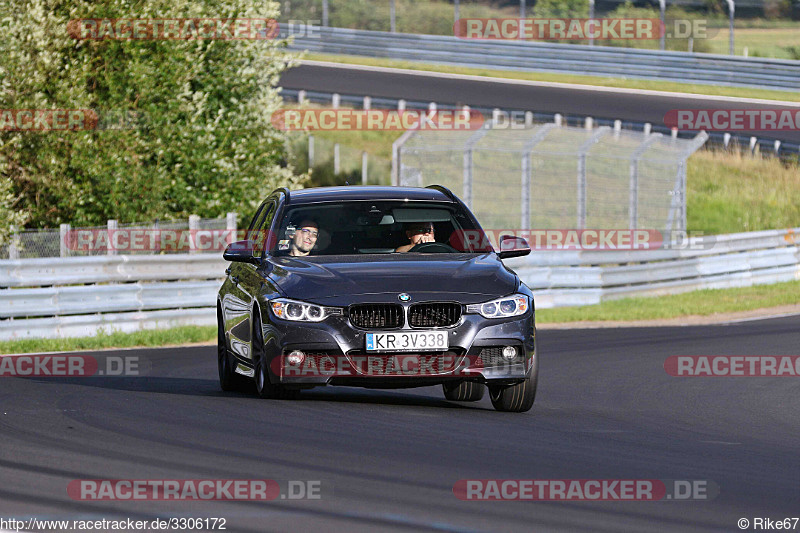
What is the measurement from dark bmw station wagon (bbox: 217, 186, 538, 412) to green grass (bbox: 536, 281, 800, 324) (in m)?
11.5

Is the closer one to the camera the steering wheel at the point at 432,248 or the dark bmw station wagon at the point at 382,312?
the dark bmw station wagon at the point at 382,312

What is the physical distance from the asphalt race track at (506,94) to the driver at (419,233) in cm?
3045

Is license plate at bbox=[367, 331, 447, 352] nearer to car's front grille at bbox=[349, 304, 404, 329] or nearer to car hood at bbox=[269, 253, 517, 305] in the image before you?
car's front grille at bbox=[349, 304, 404, 329]

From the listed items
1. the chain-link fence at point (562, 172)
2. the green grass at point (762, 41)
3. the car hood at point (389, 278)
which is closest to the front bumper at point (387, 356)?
the car hood at point (389, 278)

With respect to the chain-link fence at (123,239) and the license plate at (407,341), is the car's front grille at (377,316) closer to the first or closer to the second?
the license plate at (407,341)

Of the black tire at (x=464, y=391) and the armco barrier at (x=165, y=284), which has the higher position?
the black tire at (x=464, y=391)

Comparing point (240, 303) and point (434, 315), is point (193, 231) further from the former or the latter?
point (434, 315)

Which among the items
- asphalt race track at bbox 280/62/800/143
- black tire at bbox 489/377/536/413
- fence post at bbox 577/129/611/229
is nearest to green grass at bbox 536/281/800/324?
fence post at bbox 577/129/611/229

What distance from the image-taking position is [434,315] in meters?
10.1

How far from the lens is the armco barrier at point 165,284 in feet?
60.0

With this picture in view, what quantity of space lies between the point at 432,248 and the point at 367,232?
1.68 ft

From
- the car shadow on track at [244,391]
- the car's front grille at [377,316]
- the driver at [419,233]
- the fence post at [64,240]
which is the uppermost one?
the driver at [419,233]

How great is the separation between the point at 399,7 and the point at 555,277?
5643 cm

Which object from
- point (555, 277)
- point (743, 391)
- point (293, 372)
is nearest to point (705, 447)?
point (293, 372)
